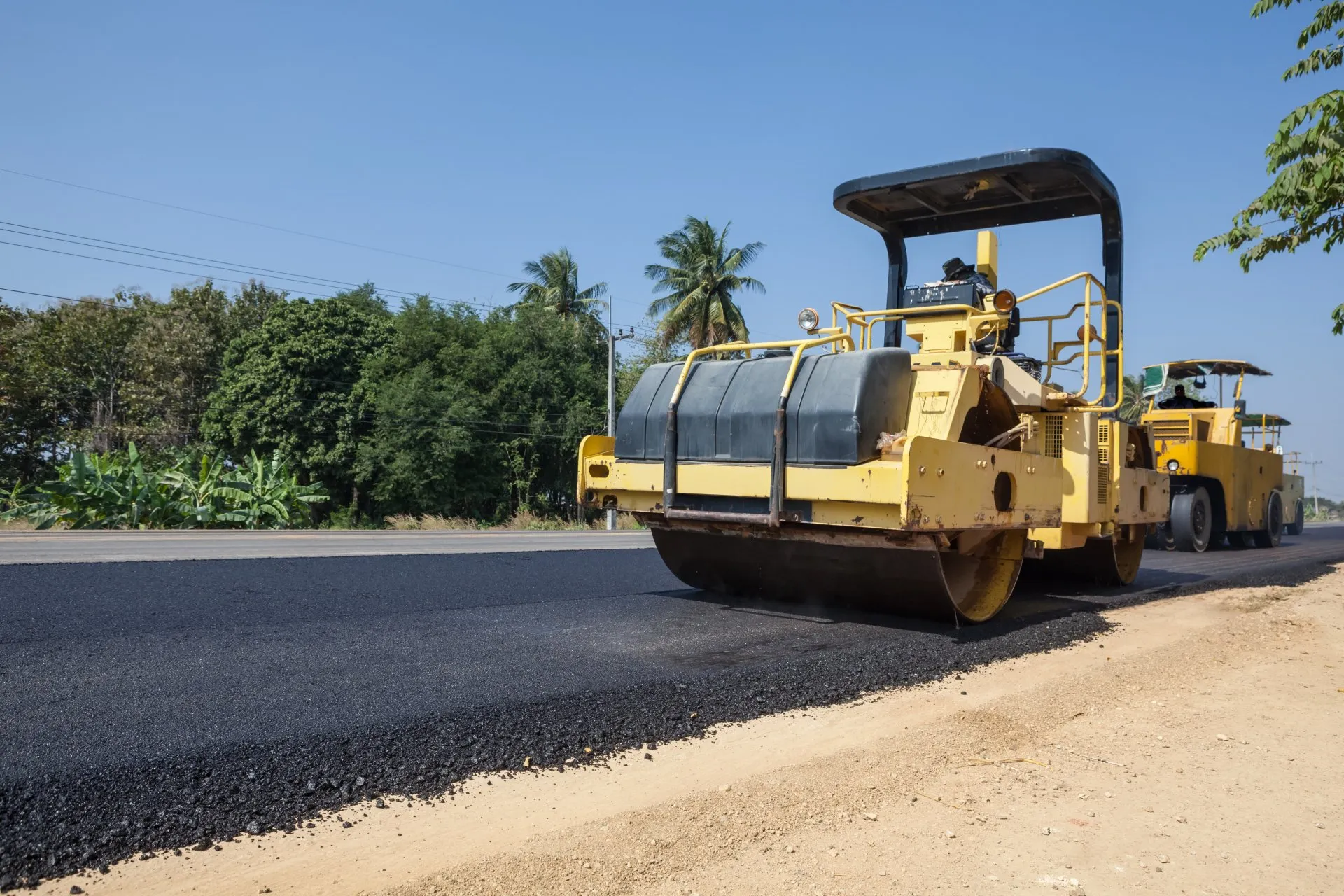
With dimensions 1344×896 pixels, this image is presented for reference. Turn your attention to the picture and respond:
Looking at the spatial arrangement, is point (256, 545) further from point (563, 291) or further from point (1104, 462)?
point (563, 291)

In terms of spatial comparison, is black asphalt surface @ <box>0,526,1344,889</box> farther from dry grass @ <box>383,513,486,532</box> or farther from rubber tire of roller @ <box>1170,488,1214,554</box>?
dry grass @ <box>383,513,486,532</box>

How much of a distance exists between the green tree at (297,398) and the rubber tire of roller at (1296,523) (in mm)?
25514

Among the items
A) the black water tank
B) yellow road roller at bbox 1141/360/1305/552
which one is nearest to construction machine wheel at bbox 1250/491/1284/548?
yellow road roller at bbox 1141/360/1305/552

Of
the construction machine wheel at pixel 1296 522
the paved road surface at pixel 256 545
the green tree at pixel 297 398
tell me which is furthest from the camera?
the green tree at pixel 297 398

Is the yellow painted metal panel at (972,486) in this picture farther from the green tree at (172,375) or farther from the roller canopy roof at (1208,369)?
the green tree at (172,375)

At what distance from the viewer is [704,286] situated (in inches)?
1464

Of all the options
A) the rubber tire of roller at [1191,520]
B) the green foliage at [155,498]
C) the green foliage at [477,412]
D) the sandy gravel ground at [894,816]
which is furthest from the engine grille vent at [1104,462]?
the green foliage at [477,412]

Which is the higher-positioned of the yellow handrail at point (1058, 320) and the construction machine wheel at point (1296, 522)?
the yellow handrail at point (1058, 320)

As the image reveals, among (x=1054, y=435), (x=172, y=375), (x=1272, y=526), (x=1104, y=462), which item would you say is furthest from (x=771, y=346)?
(x=172, y=375)

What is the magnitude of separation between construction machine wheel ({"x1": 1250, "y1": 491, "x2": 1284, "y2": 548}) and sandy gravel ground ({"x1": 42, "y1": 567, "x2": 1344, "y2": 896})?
45.6 feet

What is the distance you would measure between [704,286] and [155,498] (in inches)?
894

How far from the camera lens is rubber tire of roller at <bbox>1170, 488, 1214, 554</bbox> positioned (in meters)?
14.6

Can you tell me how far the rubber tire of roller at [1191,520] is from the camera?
1460cm

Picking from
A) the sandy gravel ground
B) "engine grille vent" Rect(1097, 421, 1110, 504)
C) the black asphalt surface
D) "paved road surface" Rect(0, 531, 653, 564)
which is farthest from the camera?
"paved road surface" Rect(0, 531, 653, 564)
